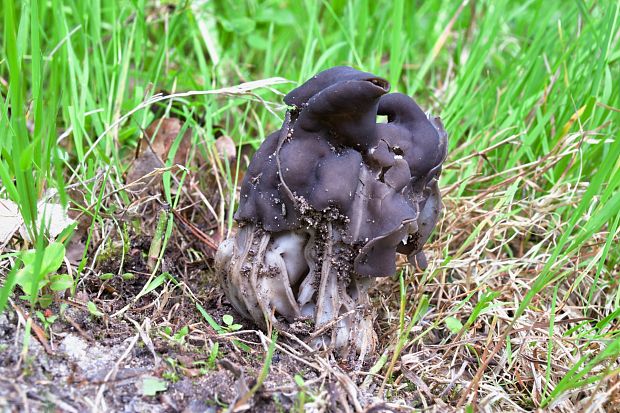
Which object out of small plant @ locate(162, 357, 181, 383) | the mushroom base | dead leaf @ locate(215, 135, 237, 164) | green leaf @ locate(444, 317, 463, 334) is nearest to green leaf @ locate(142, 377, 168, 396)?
small plant @ locate(162, 357, 181, 383)

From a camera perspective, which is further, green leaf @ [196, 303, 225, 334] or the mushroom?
green leaf @ [196, 303, 225, 334]

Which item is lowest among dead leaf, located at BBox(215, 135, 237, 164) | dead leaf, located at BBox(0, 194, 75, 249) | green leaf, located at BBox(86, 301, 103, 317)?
green leaf, located at BBox(86, 301, 103, 317)

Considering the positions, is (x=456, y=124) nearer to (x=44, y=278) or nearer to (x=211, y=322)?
(x=211, y=322)

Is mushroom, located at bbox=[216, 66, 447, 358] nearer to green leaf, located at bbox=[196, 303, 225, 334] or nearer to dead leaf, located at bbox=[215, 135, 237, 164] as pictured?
green leaf, located at bbox=[196, 303, 225, 334]

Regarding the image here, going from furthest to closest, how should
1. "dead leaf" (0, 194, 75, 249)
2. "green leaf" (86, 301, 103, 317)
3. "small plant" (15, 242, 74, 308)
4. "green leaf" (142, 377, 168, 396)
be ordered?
"dead leaf" (0, 194, 75, 249) < "green leaf" (86, 301, 103, 317) < "small plant" (15, 242, 74, 308) < "green leaf" (142, 377, 168, 396)

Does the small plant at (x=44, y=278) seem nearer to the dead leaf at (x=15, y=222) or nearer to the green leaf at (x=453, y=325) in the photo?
the dead leaf at (x=15, y=222)

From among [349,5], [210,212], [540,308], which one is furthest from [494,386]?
[349,5]

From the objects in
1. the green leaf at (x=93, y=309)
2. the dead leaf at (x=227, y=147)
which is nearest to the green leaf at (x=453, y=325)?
the green leaf at (x=93, y=309)

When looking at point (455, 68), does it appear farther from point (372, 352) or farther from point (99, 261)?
point (99, 261)
